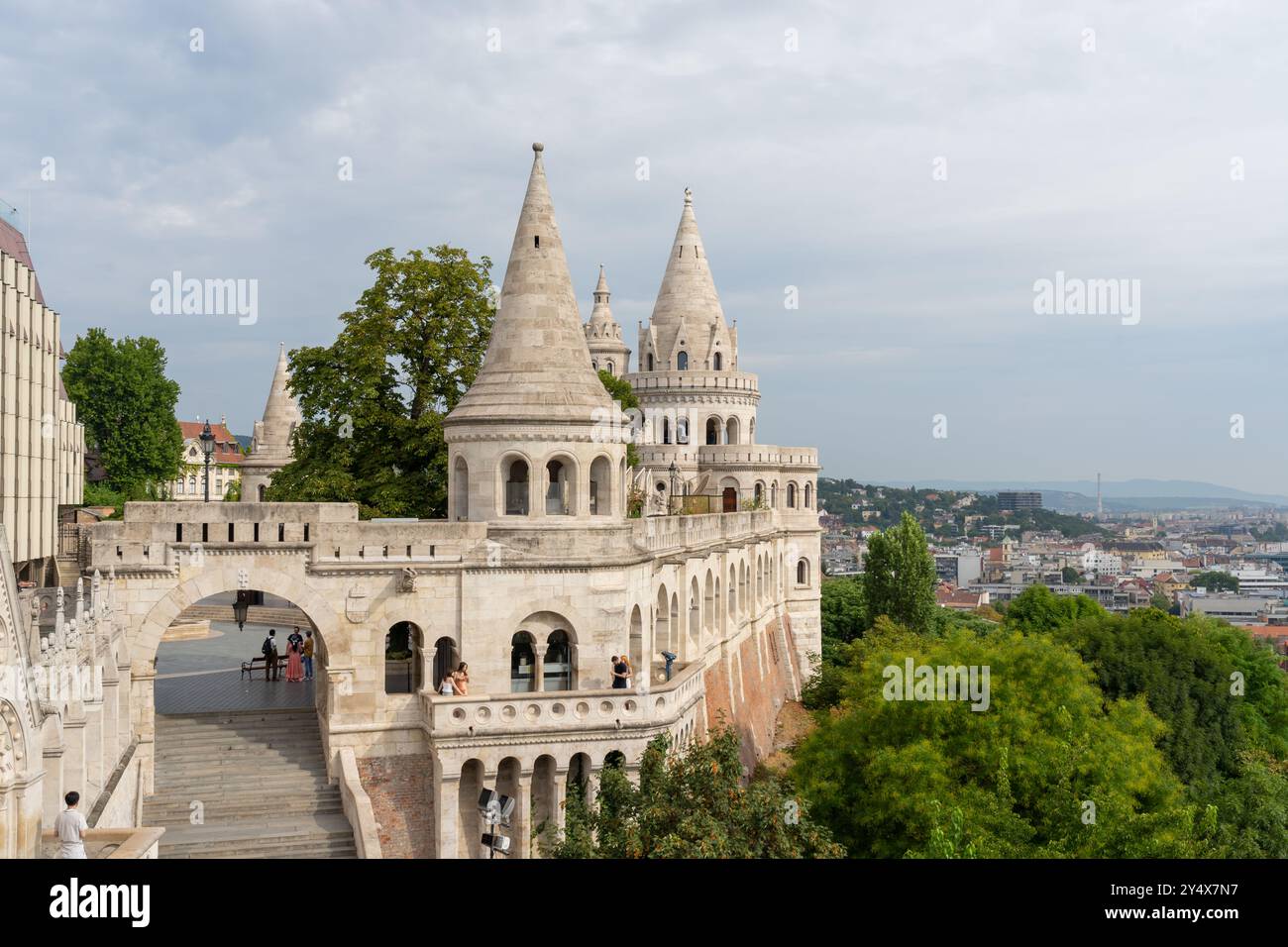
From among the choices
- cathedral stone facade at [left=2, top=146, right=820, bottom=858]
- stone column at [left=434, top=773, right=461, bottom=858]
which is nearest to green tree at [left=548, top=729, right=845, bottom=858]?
cathedral stone facade at [left=2, top=146, right=820, bottom=858]

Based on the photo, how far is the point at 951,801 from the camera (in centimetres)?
2406

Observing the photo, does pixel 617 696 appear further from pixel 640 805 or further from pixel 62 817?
pixel 62 817

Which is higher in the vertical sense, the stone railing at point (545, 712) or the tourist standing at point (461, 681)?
the tourist standing at point (461, 681)

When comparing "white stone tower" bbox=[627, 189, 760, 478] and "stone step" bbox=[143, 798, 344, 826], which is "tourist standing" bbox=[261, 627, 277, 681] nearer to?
"stone step" bbox=[143, 798, 344, 826]

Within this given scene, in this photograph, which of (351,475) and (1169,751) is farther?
(1169,751)

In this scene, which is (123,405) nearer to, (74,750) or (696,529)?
(696,529)

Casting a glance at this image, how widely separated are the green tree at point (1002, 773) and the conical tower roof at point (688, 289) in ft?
111

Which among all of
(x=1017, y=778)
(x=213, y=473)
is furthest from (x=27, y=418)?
(x=213, y=473)

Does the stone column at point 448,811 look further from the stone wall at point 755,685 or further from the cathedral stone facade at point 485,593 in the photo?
the stone wall at point 755,685

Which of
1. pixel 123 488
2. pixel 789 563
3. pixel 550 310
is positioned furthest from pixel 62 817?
pixel 123 488

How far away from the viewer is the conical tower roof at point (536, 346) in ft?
81.8

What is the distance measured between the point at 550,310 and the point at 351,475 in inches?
388

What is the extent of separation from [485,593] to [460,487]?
8.99 feet

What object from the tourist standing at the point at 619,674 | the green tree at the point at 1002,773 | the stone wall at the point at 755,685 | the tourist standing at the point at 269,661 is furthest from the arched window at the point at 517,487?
the green tree at the point at 1002,773
